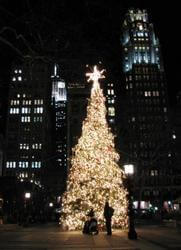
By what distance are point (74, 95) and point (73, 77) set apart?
129031mm

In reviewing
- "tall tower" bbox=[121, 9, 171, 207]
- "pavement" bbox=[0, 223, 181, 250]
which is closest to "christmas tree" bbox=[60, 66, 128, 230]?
"pavement" bbox=[0, 223, 181, 250]

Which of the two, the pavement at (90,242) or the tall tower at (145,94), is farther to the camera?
the tall tower at (145,94)

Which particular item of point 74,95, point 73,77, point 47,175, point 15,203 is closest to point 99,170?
point 73,77

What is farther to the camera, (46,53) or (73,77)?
(73,77)

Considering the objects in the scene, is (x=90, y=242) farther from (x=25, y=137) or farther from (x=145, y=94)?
(x=25, y=137)

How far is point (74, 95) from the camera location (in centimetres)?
14262

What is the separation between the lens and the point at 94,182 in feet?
89.7

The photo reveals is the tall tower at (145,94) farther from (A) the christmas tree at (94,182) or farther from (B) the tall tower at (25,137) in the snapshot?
(A) the christmas tree at (94,182)

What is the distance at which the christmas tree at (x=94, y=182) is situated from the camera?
2723cm

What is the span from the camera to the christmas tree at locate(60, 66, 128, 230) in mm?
27234

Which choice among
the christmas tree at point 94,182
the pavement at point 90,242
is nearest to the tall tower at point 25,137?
the christmas tree at point 94,182

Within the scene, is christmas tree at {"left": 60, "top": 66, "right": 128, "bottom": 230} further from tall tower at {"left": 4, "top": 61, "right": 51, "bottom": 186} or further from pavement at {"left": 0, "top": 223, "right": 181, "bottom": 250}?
tall tower at {"left": 4, "top": 61, "right": 51, "bottom": 186}

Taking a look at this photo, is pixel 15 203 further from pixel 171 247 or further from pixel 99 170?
pixel 171 247

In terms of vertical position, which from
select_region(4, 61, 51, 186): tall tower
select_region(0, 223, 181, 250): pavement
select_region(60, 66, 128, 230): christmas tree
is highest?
select_region(4, 61, 51, 186): tall tower
